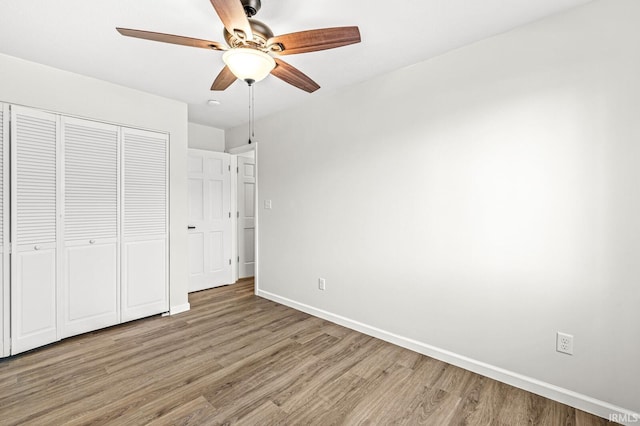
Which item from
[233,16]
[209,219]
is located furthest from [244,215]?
[233,16]

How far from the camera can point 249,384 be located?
2043 mm

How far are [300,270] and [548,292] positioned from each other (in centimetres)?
234

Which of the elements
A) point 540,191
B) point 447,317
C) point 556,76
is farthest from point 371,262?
point 556,76

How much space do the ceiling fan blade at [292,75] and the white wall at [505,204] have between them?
894 millimetres

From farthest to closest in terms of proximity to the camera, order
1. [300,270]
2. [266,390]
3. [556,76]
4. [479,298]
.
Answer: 1. [300,270]
2. [479,298]
3. [266,390]
4. [556,76]

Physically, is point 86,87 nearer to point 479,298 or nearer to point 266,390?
point 266,390

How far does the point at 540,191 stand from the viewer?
192 cm

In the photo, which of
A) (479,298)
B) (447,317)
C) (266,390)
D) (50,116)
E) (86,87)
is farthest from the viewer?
(86,87)

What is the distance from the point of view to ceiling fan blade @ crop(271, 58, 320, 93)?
1.84 metres

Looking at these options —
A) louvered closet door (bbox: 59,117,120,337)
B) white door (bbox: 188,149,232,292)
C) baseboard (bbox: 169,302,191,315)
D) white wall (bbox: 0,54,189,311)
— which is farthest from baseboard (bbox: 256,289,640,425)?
louvered closet door (bbox: 59,117,120,337)

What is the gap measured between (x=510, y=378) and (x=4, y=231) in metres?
4.01

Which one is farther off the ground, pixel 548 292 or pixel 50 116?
pixel 50 116

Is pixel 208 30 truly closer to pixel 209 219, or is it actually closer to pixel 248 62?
pixel 248 62

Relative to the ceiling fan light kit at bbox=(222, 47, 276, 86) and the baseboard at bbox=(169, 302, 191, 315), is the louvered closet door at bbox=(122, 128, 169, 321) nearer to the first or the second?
the baseboard at bbox=(169, 302, 191, 315)
